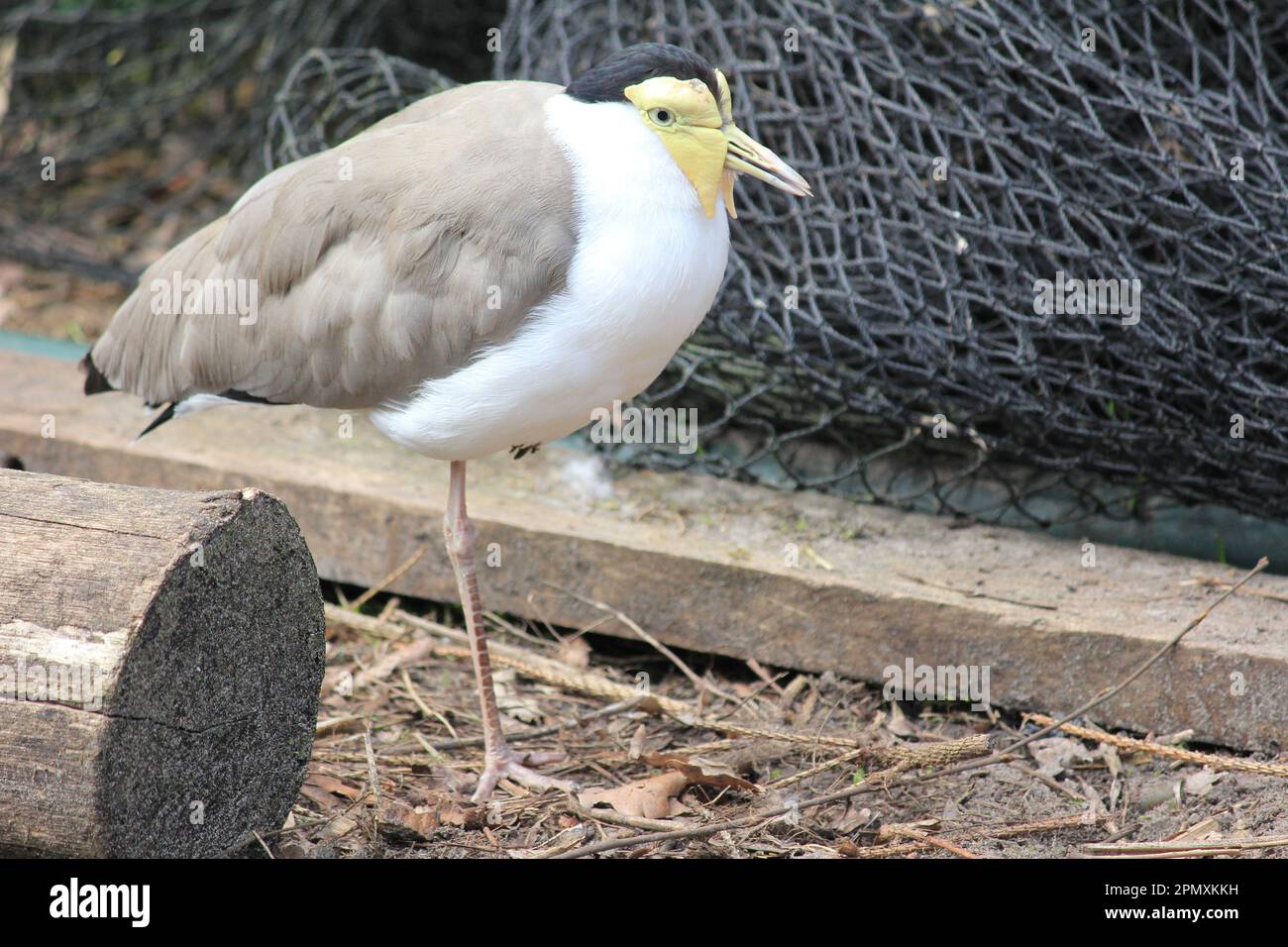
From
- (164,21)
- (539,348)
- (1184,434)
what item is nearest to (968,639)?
(1184,434)

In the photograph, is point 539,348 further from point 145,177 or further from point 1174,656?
point 145,177

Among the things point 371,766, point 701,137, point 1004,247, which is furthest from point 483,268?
point 1004,247

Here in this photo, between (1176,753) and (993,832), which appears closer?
(993,832)

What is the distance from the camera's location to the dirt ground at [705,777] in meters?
2.92

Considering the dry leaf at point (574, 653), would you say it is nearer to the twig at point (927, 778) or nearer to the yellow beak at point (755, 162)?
the twig at point (927, 778)

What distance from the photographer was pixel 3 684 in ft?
7.55

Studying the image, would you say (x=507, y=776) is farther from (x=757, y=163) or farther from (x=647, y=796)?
(x=757, y=163)

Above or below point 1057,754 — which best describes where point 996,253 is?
above

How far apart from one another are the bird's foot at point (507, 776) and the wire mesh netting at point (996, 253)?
1.24 metres

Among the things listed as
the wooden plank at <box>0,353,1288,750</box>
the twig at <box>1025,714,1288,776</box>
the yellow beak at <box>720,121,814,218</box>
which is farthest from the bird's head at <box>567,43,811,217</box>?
the twig at <box>1025,714,1288,776</box>

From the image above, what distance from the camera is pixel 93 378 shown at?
361 cm

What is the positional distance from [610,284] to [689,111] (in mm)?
385

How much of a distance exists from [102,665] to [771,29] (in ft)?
8.68

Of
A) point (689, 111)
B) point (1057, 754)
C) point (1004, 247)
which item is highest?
point (689, 111)
